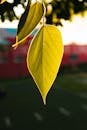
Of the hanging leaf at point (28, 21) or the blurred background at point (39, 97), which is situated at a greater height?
the hanging leaf at point (28, 21)

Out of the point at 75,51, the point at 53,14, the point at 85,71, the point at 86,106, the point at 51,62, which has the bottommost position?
the point at 85,71

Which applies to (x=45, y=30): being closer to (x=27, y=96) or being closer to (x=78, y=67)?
(x=27, y=96)

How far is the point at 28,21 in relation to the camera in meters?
0.29

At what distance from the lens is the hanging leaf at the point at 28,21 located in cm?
29

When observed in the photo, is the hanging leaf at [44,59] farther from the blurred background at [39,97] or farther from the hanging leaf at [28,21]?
the blurred background at [39,97]

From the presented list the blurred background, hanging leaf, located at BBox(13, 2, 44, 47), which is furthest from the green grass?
hanging leaf, located at BBox(13, 2, 44, 47)

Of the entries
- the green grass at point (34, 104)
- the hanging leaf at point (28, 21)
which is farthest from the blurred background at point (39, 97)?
the hanging leaf at point (28, 21)

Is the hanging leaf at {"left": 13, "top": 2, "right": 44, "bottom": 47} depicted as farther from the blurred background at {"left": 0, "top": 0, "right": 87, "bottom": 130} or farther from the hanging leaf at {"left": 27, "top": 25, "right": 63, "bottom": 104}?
the blurred background at {"left": 0, "top": 0, "right": 87, "bottom": 130}

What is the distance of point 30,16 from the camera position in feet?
0.94

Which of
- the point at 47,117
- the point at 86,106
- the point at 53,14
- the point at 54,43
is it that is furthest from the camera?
the point at 86,106

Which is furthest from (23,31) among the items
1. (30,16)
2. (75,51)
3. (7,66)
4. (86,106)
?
(75,51)

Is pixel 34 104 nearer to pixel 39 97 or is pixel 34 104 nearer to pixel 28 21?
pixel 39 97

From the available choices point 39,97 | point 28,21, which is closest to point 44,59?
point 28,21

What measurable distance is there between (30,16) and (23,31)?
0.01m
